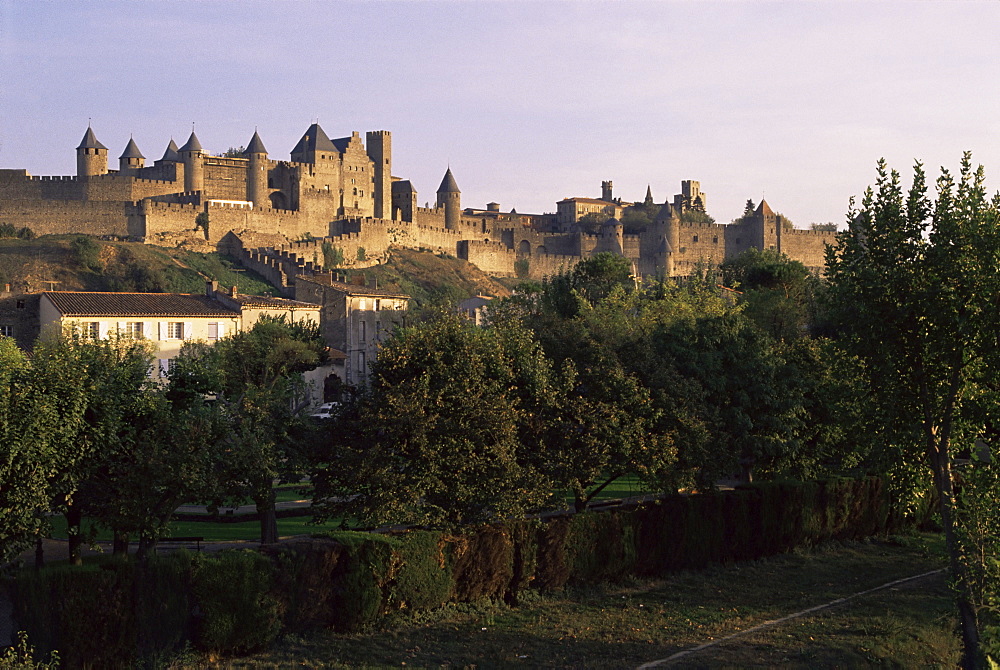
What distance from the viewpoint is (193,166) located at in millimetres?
118938

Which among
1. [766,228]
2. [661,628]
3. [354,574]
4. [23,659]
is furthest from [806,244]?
[23,659]

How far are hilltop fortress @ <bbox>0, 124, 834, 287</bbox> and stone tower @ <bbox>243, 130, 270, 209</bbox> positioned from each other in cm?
15

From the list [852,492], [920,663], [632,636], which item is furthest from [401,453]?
[852,492]

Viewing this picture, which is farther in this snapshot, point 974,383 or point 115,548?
point 115,548

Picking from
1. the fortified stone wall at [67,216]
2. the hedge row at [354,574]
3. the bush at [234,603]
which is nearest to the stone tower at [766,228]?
the fortified stone wall at [67,216]

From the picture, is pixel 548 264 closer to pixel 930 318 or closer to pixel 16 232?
pixel 16 232

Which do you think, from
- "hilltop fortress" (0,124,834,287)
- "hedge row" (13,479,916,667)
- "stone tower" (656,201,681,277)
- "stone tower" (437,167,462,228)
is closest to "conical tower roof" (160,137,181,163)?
"hilltop fortress" (0,124,834,287)

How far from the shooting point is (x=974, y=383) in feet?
74.8

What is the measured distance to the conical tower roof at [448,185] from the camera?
145m

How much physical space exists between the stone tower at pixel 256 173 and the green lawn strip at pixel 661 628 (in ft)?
330

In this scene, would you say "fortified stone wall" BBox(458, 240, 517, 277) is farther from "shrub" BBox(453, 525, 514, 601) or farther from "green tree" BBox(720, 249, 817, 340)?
"shrub" BBox(453, 525, 514, 601)

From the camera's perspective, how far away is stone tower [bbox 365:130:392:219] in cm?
13588

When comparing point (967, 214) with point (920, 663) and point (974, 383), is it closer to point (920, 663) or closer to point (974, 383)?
point (974, 383)

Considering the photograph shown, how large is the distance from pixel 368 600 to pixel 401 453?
11.5 ft
